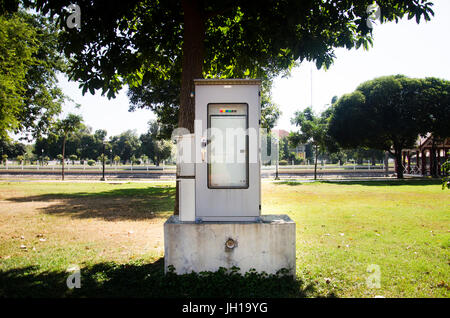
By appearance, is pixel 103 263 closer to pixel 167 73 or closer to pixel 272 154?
pixel 167 73

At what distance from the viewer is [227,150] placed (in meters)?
4.86

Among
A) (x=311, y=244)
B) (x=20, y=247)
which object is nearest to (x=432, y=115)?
(x=311, y=244)

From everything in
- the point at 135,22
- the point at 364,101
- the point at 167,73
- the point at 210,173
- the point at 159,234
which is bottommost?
the point at 159,234

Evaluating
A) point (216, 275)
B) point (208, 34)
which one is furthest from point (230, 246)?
point (208, 34)

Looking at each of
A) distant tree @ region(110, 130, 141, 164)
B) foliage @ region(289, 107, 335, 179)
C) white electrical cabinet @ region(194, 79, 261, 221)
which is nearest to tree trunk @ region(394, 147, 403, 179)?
foliage @ region(289, 107, 335, 179)

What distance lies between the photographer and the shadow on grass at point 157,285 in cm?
397

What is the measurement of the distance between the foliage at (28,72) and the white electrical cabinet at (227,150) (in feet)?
30.9

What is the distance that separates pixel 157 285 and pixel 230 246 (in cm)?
117

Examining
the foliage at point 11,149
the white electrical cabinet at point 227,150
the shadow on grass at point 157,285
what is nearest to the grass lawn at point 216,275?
the shadow on grass at point 157,285

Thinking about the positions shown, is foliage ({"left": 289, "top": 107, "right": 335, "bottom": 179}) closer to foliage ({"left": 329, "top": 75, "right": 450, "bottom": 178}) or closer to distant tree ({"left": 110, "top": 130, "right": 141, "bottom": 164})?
foliage ({"left": 329, "top": 75, "right": 450, "bottom": 178})

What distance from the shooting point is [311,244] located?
651cm

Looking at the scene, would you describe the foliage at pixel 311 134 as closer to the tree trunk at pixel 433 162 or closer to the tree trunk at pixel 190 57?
the tree trunk at pixel 433 162
